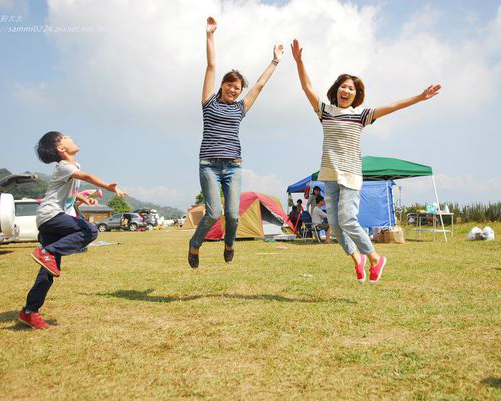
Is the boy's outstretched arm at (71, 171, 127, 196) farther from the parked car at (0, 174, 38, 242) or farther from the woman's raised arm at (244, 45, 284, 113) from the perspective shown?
the parked car at (0, 174, 38, 242)

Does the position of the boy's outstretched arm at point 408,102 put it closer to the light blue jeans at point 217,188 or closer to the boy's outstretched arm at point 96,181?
the light blue jeans at point 217,188

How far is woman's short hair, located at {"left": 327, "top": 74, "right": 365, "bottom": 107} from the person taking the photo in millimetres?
4543

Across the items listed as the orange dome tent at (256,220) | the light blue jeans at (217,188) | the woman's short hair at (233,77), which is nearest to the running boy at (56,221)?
the light blue jeans at (217,188)

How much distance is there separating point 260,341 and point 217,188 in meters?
2.09

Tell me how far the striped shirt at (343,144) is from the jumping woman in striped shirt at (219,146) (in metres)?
0.97

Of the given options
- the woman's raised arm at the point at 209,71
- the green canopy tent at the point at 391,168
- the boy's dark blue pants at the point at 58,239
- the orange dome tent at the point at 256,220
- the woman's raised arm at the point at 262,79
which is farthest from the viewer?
the orange dome tent at the point at 256,220

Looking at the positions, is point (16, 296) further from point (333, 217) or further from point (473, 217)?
point (473, 217)

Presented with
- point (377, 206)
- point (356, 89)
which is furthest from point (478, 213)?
point (356, 89)

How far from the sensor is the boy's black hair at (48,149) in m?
3.71

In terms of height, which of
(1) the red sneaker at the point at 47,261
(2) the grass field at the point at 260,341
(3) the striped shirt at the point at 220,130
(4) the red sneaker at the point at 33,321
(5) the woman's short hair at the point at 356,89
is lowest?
(2) the grass field at the point at 260,341

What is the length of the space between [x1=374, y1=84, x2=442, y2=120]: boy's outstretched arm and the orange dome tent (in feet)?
42.3

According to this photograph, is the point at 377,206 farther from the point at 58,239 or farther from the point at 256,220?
the point at 58,239

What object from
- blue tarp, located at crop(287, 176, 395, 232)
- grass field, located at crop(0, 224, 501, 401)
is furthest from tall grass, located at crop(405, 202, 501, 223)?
grass field, located at crop(0, 224, 501, 401)

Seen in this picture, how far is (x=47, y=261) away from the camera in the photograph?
344 cm
